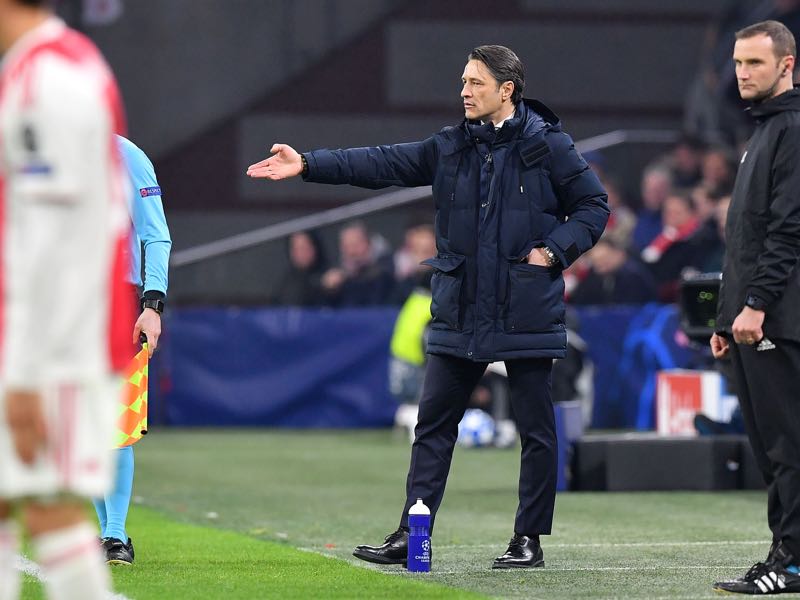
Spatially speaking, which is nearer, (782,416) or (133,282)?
(782,416)

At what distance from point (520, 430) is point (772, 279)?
1.47 m

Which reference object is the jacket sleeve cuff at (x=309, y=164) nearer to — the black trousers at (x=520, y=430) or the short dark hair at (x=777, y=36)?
the black trousers at (x=520, y=430)

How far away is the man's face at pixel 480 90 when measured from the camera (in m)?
6.85

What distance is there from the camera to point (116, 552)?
274 inches

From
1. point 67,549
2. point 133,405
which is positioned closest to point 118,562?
point 133,405

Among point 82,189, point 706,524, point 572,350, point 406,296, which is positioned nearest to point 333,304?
point 406,296

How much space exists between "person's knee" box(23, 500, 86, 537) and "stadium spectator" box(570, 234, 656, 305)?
42.5 ft

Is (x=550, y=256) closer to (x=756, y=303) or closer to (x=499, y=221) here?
(x=499, y=221)

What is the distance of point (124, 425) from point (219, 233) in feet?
43.9

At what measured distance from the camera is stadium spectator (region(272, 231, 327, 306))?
17969 mm

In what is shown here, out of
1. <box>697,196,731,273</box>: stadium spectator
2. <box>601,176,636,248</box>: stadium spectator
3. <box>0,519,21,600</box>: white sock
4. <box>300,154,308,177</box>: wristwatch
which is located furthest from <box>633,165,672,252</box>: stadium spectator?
<box>0,519,21,600</box>: white sock

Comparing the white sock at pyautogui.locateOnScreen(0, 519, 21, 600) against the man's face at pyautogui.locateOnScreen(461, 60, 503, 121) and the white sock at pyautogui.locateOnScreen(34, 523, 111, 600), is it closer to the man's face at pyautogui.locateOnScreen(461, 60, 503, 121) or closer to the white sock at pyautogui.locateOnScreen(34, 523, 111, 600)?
the white sock at pyautogui.locateOnScreen(34, 523, 111, 600)

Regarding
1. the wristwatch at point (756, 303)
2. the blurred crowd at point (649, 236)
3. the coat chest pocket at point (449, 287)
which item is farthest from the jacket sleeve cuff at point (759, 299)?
the blurred crowd at point (649, 236)

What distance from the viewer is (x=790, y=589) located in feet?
19.6
